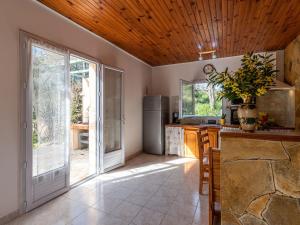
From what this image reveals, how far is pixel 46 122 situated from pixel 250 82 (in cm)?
263

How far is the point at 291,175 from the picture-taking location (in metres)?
1.66

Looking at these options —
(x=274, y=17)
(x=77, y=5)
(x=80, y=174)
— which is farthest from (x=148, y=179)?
(x=274, y=17)

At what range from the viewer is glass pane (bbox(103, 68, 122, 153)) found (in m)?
3.82

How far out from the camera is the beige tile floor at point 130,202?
7.07ft

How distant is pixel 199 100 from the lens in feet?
18.0

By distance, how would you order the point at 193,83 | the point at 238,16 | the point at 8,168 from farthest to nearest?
the point at 193,83 → the point at 238,16 → the point at 8,168

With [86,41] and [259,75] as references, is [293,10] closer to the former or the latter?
[259,75]

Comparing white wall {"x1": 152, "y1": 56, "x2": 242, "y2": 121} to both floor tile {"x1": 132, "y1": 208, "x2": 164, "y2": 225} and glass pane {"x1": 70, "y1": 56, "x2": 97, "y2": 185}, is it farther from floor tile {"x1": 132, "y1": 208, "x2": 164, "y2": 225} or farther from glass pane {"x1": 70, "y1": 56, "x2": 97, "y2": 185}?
floor tile {"x1": 132, "y1": 208, "x2": 164, "y2": 225}

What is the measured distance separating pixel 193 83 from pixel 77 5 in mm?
3789

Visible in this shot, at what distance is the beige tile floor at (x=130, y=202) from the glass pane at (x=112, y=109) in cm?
66

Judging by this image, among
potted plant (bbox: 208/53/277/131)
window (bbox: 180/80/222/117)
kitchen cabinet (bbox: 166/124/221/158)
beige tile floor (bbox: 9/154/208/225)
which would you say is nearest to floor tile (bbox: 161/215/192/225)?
beige tile floor (bbox: 9/154/208/225)

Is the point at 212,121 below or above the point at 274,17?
below

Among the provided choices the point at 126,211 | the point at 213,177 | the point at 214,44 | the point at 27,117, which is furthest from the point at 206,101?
the point at 27,117

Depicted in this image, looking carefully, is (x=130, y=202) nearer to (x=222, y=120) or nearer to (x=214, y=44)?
(x=222, y=120)
